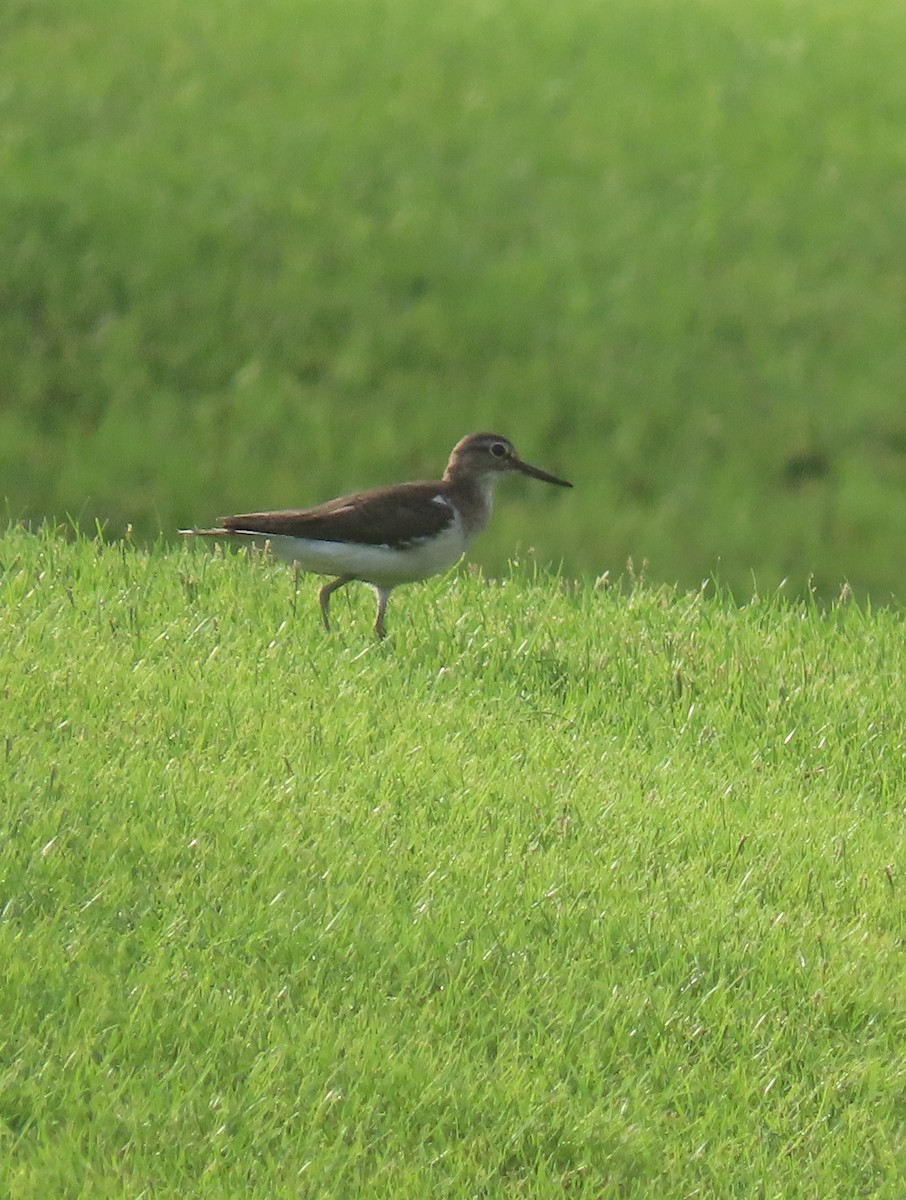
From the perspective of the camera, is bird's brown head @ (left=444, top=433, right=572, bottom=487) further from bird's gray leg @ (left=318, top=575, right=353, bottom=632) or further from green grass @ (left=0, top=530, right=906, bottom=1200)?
green grass @ (left=0, top=530, right=906, bottom=1200)

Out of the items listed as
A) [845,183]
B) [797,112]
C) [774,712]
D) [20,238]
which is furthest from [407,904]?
[797,112]

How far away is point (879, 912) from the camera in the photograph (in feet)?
24.7

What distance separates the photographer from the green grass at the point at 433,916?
5.85 metres

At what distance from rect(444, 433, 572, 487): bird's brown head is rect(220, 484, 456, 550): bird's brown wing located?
655 mm

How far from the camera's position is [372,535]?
10.1 metres

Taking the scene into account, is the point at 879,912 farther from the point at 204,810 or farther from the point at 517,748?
the point at 204,810

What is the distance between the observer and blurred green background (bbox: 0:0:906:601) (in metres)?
15.8

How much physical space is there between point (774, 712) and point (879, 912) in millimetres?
2380

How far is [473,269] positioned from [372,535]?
931cm

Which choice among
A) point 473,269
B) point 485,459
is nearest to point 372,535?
point 485,459

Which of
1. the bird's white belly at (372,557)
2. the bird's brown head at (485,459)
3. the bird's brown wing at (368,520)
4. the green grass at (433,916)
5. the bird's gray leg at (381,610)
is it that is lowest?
the green grass at (433,916)

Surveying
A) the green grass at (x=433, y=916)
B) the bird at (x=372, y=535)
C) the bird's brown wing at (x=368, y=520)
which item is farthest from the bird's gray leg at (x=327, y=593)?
the bird's brown wing at (x=368, y=520)

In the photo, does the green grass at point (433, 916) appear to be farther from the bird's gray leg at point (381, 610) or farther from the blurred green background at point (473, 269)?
the blurred green background at point (473, 269)

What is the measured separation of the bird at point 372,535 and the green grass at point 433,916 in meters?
0.37
